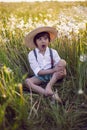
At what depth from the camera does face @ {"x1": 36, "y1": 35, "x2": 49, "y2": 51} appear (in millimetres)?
Result: 4492

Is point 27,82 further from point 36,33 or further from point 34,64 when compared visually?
point 36,33

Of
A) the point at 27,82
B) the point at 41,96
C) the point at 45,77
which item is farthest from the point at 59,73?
the point at 41,96

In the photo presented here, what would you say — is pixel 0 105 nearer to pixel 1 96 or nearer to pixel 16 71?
pixel 1 96

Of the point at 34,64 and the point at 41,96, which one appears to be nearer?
the point at 41,96

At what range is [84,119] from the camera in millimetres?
3691

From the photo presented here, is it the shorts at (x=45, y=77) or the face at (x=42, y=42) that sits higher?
the face at (x=42, y=42)

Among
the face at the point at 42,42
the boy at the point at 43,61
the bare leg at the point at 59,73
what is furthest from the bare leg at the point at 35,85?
the face at the point at 42,42

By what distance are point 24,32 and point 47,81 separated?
138 centimetres

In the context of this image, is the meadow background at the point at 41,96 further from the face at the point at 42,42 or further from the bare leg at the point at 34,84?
the face at the point at 42,42

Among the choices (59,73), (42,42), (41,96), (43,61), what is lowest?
(41,96)

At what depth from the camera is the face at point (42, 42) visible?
449 centimetres

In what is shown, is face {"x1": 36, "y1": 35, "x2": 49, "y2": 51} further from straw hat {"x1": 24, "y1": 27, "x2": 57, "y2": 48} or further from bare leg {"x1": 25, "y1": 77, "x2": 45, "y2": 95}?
bare leg {"x1": 25, "y1": 77, "x2": 45, "y2": 95}

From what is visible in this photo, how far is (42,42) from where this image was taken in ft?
14.7

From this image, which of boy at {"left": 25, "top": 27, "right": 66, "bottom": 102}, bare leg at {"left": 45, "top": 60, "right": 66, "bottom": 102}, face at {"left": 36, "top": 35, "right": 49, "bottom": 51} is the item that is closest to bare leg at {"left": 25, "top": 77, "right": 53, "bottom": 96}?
boy at {"left": 25, "top": 27, "right": 66, "bottom": 102}
